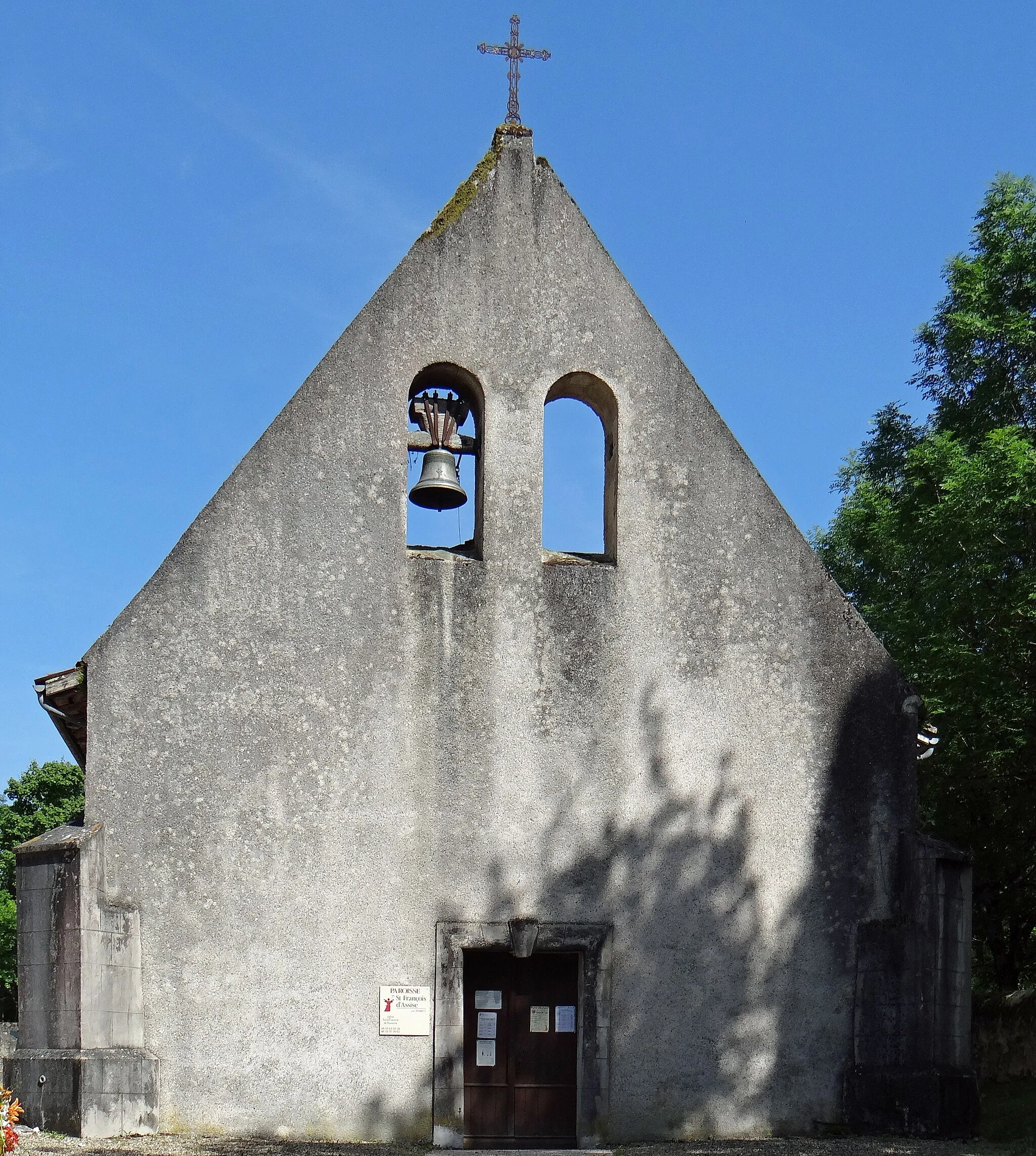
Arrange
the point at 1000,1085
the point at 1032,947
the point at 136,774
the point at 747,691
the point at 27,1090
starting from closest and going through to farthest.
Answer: the point at 27,1090, the point at 136,774, the point at 747,691, the point at 1000,1085, the point at 1032,947

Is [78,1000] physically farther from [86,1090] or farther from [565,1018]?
[565,1018]

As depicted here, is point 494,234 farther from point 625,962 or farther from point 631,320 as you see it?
point 625,962

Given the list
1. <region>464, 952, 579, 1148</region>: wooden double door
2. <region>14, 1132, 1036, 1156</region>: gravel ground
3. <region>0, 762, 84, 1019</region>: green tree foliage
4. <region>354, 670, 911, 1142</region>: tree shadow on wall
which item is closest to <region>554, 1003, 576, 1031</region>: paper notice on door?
<region>464, 952, 579, 1148</region>: wooden double door

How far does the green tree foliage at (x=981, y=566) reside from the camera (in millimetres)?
16797

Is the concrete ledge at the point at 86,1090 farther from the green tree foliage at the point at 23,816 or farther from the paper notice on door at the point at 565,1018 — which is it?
the green tree foliage at the point at 23,816

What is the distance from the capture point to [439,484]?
1252 cm

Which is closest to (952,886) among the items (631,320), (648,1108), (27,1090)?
(648,1108)

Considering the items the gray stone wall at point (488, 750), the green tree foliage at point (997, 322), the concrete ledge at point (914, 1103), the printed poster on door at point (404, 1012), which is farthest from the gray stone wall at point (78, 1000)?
the green tree foliage at point (997, 322)

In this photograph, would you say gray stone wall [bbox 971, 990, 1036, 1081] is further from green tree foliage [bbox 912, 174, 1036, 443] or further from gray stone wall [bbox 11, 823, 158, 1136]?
gray stone wall [bbox 11, 823, 158, 1136]

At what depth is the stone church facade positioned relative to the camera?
11328 millimetres

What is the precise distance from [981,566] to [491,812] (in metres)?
7.99

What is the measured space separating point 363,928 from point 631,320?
240 inches

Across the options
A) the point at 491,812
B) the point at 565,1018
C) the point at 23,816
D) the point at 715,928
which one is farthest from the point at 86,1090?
the point at 23,816

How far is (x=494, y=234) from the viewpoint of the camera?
1295 cm
